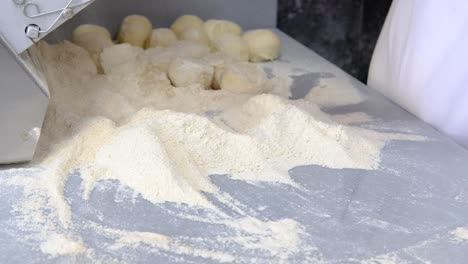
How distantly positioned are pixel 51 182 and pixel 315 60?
0.83m

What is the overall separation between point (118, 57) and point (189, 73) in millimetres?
180

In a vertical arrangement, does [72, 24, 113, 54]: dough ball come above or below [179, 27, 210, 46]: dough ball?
above

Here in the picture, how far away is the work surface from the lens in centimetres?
69

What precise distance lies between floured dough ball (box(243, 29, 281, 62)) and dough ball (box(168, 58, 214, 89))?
11.2 inches

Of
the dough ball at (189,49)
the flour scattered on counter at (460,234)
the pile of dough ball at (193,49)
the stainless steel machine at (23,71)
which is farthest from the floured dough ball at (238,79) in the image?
the flour scattered on counter at (460,234)

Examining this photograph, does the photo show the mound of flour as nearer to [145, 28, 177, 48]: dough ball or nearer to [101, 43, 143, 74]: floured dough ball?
[101, 43, 143, 74]: floured dough ball

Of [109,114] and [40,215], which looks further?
[109,114]

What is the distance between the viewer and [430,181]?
0.87 metres

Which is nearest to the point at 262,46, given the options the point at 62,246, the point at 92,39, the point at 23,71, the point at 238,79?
the point at 238,79

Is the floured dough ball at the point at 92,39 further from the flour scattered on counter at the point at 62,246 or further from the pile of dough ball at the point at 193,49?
the flour scattered on counter at the point at 62,246

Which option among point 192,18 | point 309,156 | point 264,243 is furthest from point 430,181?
point 192,18

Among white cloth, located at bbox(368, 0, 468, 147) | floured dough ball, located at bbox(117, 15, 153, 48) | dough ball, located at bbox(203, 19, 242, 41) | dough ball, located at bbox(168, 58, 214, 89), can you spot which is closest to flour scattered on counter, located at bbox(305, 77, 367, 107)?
white cloth, located at bbox(368, 0, 468, 147)

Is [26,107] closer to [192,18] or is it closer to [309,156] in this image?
[309,156]

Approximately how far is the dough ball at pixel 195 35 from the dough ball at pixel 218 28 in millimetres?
16
